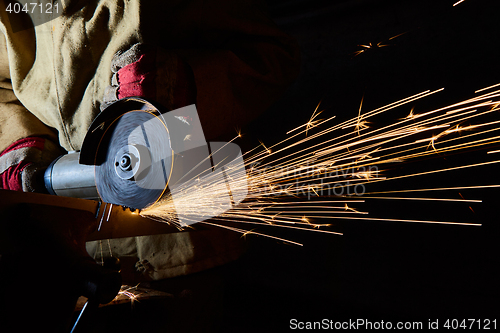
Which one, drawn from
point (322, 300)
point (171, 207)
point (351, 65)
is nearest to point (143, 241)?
point (171, 207)

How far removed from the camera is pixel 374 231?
1.82 m

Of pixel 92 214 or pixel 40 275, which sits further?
pixel 92 214

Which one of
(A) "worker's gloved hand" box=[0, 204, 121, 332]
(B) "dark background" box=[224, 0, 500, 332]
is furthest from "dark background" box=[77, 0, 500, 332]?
(A) "worker's gloved hand" box=[0, 204, 121, 332]

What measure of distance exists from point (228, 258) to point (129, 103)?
3.94ft

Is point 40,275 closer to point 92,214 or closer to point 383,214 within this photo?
point 92,214

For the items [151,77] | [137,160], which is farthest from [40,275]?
[151,77]

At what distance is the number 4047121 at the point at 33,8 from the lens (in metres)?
1.62

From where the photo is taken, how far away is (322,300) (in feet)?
6.32

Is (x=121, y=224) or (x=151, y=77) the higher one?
(x=151, y=77)

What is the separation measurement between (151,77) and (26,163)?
1.05 meters

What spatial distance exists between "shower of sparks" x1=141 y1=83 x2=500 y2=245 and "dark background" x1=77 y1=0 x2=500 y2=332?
2.4 inches

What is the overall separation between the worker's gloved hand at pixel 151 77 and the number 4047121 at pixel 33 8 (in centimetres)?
68

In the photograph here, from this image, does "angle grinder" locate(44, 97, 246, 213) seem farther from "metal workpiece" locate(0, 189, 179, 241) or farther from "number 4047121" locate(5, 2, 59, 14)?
A: "number 4047121" locate(5, 2, 59, 14)

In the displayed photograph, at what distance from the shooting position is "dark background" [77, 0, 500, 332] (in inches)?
61.4
